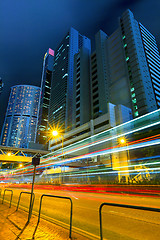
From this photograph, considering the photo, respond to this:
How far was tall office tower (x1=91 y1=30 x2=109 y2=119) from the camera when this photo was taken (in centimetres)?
7525

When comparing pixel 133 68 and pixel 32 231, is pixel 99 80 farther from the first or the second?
pixel 32 231

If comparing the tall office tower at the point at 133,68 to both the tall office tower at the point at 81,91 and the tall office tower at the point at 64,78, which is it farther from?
the tall office tower at the point at 64,78

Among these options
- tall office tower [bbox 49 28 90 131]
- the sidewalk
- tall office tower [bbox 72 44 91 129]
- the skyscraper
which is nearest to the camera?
the sidewalk

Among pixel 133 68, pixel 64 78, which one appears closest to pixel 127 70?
pixel 133 68

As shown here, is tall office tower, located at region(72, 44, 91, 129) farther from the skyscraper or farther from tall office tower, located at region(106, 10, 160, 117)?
tall office tower, located at region(106, 10, 160, 117)

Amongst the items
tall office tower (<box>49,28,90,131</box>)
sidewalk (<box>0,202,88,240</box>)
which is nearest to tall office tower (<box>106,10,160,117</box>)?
tall office tower (<box>49,28,90,131</box>)

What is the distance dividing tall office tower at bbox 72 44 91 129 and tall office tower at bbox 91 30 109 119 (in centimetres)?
589

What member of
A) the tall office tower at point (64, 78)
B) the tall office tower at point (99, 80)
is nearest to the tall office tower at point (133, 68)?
the tall office tower at point (99, 80)

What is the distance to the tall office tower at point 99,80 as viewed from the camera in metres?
75.2

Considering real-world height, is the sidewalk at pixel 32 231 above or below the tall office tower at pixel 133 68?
below

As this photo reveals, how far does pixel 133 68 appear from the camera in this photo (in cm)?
6856

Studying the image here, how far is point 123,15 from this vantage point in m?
80.4

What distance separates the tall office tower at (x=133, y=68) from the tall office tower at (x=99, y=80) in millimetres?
3115

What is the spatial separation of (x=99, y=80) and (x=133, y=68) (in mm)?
18291
